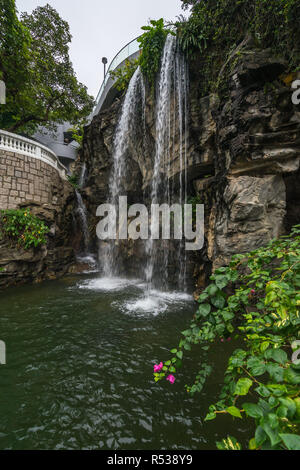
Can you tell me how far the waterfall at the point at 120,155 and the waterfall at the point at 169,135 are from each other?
1979 millimetres

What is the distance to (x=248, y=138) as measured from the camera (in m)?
4.52

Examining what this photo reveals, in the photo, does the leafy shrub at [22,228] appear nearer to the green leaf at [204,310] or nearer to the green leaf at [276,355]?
the green leaf at [204,310]

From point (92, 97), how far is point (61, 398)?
56.5ft

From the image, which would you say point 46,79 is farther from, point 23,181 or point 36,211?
point 36,211

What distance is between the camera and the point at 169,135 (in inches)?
326

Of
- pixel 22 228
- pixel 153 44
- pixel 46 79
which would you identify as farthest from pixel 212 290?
pixel 46 79

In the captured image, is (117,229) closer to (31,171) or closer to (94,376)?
(31,171)

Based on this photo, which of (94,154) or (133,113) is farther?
(94,154)

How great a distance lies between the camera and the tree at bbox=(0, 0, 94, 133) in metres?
11.1

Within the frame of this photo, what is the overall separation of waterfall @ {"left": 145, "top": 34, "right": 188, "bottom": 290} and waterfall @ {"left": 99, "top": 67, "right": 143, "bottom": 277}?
1979 millimetres

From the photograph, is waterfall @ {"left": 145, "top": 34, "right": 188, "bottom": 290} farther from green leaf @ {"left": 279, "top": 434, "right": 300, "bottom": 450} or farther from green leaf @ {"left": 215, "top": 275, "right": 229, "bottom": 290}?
green leaf @ {"left": 279, "top": 434, "right": 300, "bottom": 450}

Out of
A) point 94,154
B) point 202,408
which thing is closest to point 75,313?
point 202,408

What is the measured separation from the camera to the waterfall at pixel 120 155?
9905 mm

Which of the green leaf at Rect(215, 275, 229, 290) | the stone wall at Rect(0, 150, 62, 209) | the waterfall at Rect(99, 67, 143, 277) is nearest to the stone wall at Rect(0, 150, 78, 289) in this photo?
the stone wall at Rect(0, 150, 62, 209)
